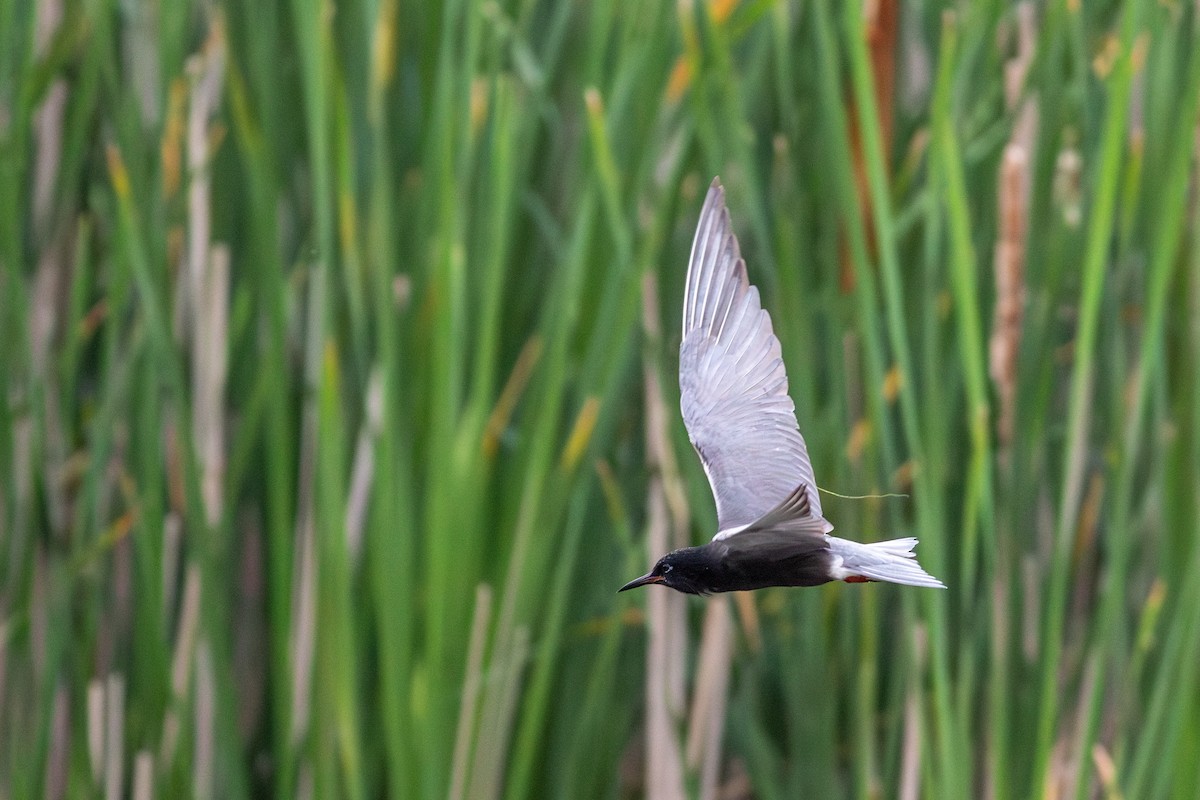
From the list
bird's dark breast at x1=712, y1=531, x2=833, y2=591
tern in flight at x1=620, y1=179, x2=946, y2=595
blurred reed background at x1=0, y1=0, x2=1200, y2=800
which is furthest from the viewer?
blurred reed background at x1=0, y1=0, x2=1200, y2=800

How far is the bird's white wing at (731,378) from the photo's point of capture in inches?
31.8

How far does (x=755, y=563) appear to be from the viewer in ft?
2.05

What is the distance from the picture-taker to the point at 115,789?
108 centimetres

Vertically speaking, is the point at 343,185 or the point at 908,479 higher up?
the point at 343,185

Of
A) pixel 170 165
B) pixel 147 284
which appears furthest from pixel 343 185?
pixel 170 165

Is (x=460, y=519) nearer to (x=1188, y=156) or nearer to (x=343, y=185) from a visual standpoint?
(x=343, y=185)

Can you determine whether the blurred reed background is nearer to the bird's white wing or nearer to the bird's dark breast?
the bird's white wing

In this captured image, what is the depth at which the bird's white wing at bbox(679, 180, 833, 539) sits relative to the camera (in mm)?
807

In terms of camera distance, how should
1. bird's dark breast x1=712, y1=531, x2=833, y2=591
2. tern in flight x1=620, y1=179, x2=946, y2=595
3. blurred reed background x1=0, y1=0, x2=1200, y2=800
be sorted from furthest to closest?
blurred reed background x1=0, y1=0, x2=1200, y2=800
tern in flight x1=620, y1=179, x2=946, y2=595
bird's dark breast x1=712, y1=531, x2=833, y2=591

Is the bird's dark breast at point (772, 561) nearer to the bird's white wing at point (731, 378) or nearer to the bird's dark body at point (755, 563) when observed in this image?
the bird's dark body at point (755, 563)

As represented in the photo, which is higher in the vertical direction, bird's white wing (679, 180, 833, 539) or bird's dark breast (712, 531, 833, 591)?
bird's white wing (679, 180, 833, 539)

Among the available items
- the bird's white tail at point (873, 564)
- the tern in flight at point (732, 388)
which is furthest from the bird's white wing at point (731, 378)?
the bird's white tail at point (873, 564)

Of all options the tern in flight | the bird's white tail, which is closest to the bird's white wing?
the tern in flight

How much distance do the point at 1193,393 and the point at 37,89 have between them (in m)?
0.84
